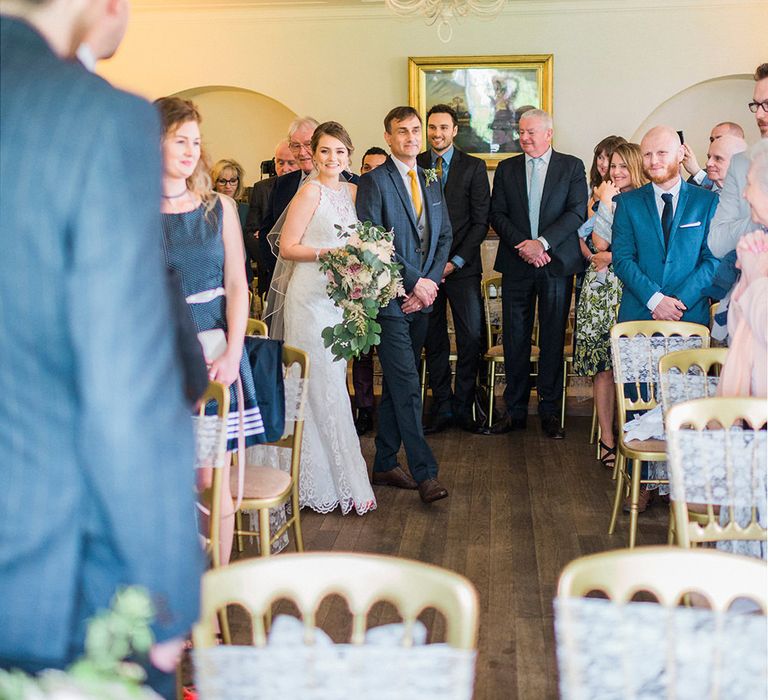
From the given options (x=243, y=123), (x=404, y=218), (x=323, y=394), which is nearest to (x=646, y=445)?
(x=323, y=394)

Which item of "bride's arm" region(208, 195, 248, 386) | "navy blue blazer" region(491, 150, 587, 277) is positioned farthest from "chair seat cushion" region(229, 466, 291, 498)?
"navy blue blazer" region(491, 150, 587, 277)

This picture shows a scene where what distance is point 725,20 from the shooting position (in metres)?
9.31

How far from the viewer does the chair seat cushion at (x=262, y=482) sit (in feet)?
11.3

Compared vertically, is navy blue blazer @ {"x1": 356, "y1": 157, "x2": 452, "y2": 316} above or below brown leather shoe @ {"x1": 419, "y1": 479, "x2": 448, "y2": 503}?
above

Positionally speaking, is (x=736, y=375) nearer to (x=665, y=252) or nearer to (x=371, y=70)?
(x=665, y=252)

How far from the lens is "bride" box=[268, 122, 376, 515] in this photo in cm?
469

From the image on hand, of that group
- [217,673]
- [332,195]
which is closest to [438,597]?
[217,673]

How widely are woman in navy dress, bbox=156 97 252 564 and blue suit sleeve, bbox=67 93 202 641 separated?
74.6 inches

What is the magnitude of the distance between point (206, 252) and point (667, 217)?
8.93ft

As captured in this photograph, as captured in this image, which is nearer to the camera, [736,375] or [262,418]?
[736,375]

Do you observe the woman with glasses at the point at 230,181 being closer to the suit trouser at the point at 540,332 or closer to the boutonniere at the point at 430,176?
the suit trouser at the point at 540,332

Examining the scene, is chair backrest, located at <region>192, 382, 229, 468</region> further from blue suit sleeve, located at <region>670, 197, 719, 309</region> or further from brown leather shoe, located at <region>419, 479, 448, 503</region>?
blue suit sleeve, located at <region>670, 197, 719, 309</region>

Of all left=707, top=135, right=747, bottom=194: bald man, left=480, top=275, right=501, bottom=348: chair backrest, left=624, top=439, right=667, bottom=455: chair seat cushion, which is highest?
left=707, top=135, right=747, bottom=194: bald man

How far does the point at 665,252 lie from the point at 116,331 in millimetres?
4216
